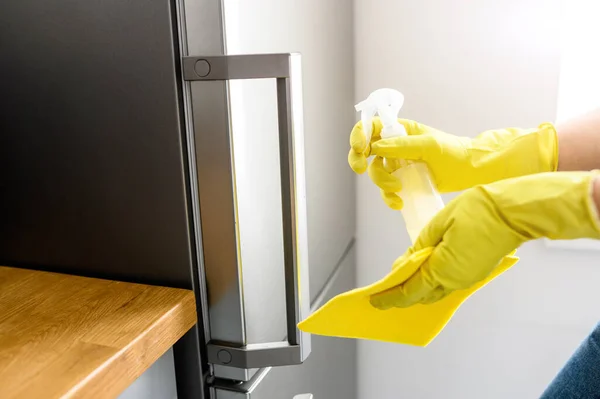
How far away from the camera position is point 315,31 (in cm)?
100

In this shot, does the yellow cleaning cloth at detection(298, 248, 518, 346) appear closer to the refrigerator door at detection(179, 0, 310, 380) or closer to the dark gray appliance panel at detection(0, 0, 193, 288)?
the refrigerator door at detection(179, 0, 310, 380)

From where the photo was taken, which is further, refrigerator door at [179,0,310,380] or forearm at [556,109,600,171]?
forearm at [556,109,600,171]

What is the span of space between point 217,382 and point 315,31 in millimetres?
643

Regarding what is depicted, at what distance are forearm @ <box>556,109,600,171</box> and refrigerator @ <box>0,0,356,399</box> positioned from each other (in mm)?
385

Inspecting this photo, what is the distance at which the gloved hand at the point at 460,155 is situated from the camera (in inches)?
29.8

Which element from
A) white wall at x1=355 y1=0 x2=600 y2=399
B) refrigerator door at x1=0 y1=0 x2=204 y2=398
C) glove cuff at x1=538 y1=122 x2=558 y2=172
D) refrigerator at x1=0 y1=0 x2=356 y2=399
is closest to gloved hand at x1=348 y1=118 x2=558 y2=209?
glove cuff at x1=538 y1=122 x2=558 y2=172

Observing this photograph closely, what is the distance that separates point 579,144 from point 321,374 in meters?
0.70

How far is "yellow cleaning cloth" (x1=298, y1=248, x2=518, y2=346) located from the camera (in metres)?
0.60

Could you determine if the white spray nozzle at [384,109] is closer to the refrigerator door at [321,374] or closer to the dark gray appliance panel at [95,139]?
the dark gray appliance panel at [95,139]

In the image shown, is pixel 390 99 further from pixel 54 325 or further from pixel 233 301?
pixel 54 325

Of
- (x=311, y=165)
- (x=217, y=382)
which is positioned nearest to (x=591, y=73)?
(x=311, y=165)

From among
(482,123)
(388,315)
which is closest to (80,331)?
(388,315)

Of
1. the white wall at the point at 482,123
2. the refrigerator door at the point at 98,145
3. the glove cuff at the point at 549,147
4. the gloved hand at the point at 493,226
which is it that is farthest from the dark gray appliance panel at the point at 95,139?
the white wall at the point at 482,123

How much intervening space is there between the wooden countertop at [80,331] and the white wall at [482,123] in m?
0.86
